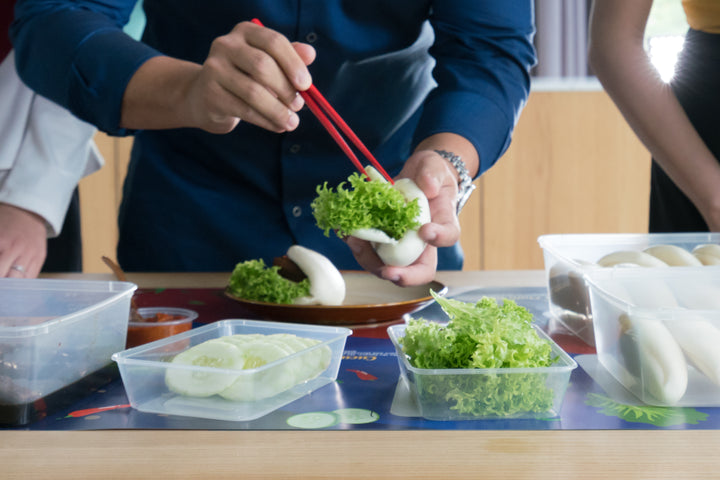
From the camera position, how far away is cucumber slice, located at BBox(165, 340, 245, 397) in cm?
63

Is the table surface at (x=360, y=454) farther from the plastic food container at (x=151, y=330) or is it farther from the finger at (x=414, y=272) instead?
the finger at (x=414, y=272)

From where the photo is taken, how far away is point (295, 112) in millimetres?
1110

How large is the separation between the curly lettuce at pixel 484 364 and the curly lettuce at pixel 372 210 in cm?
33

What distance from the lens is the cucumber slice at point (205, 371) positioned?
2.08 feet

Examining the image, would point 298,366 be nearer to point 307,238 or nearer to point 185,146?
point 307,238

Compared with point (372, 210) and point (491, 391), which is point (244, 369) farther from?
point (372, 210)

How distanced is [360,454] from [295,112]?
668mm

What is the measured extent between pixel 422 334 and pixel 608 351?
229mm

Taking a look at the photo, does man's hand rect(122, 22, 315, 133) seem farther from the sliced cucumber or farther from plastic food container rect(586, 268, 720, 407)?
plastic food container rect(586, 268, 720, 407)

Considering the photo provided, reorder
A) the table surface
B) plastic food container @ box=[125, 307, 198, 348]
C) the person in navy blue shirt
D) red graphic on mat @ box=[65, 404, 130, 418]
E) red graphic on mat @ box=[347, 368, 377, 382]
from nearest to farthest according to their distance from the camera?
1. the table surface
2. red graphic on mat @ box=[65, 404, 130, 418]
3. red graphic on mat @ box=[347, 368, 377, 382]
4. plastic food container @ box=[125, 307, 198, 348]
5. the person in navy blue shirt

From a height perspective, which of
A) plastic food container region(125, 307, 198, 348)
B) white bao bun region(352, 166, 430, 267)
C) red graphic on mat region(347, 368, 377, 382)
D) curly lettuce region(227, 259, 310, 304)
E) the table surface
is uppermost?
white bao bun region(352, 166, 430, 267)

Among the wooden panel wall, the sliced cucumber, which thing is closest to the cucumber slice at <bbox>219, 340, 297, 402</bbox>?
the sliced cucumber

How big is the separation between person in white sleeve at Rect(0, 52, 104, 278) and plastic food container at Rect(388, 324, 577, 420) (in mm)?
775

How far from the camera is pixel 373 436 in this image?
1.97 ft
